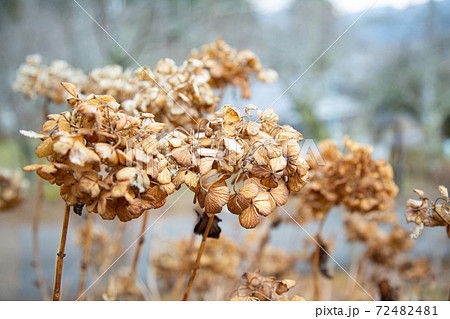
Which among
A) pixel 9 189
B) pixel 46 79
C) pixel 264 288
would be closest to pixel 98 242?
pixel 9 189

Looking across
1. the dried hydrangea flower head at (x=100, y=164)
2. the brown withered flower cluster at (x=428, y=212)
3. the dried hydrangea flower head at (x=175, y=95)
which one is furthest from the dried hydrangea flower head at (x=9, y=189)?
the brown withered flower cluster at (x=428, y=212)

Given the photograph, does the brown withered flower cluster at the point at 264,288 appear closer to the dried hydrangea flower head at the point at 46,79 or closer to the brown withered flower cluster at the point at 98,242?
the dried hydrangea flower head at the point at 46,79

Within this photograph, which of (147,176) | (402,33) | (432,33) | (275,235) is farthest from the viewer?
(402,33)

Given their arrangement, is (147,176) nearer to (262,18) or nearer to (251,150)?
(251,150)

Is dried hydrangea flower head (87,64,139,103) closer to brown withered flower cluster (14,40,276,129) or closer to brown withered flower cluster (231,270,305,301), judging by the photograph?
brown withered flower cluster (14,40,276,129)

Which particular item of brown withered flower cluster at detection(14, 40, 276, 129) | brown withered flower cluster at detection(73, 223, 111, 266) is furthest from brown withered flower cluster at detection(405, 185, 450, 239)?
brown withered flower cluster at detection(73, 223, 111, 266)

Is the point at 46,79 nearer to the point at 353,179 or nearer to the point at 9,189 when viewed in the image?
the point at 9,189
